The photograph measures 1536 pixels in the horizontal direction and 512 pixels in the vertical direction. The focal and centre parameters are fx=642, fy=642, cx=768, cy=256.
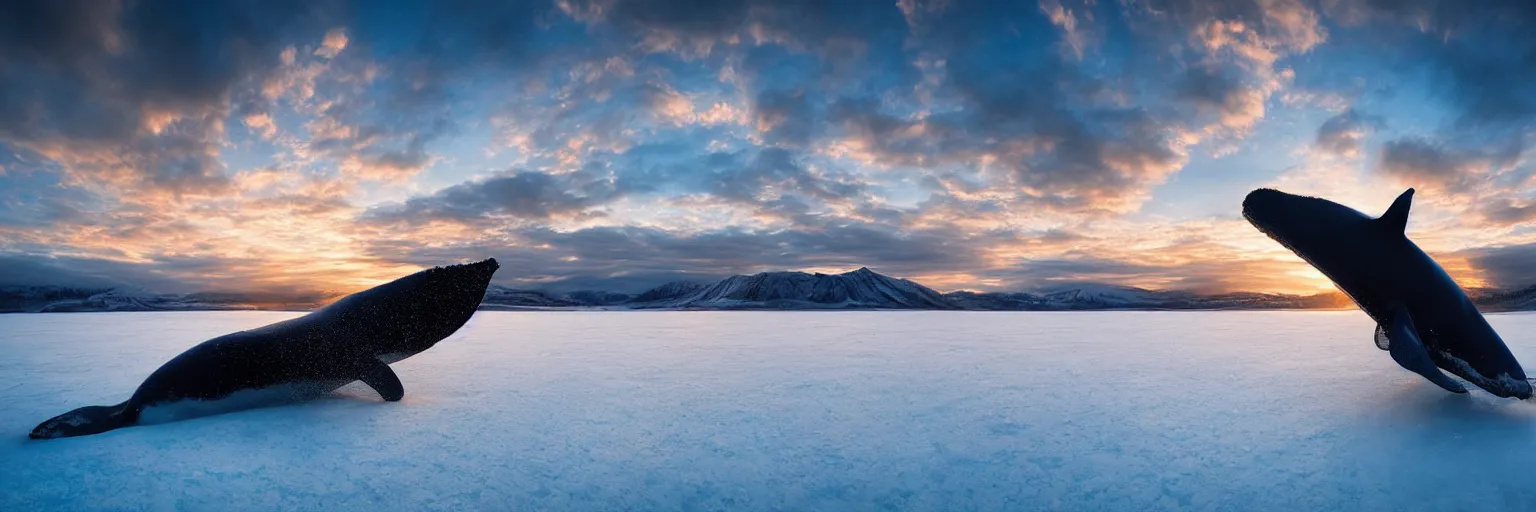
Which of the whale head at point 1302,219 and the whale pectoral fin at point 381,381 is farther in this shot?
the whale head at point 1302,219

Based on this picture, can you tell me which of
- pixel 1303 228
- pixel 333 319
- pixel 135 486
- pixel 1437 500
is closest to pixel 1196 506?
pixel 1437 500

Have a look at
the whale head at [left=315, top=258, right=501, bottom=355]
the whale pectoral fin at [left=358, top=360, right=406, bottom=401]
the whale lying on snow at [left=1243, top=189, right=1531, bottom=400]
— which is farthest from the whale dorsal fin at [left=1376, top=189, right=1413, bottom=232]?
the whale pectoral fin at [left=358, top=360, right=406, bottom=401]

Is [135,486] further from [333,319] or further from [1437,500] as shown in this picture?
[1437,500]

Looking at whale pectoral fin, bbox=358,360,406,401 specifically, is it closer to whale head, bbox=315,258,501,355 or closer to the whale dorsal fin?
whale head, bbox=315,258,501,355

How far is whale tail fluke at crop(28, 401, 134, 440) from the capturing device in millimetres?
5684

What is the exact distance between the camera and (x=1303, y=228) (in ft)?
26.6

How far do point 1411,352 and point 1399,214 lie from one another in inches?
76.8

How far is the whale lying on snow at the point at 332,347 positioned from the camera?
22.2 ft

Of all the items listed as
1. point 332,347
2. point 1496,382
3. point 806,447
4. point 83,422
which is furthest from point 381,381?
point 1496,382

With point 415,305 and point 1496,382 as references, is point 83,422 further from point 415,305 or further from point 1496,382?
point 1496,382

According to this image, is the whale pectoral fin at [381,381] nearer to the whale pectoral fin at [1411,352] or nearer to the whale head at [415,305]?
the whale head at [415,305]

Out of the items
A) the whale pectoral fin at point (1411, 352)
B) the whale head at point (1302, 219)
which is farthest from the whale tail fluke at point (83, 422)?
the whale head at point (1302, 219)

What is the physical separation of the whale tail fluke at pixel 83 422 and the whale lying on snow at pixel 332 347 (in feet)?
1.35

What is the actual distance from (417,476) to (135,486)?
1865mm
